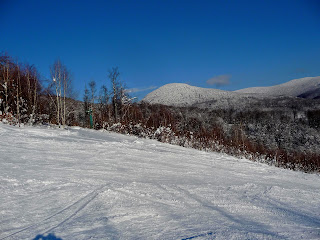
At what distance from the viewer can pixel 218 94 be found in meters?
88.2

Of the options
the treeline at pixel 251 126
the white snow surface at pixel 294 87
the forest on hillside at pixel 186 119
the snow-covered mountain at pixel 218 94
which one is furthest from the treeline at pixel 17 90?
the white snow surface at pixel 294 87

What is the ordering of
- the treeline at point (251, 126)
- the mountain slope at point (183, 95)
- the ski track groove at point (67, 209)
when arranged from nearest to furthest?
the ski track groove at point (67, 209) → the treeline at point (251, 126) → the mountain slope at point (183, 95)

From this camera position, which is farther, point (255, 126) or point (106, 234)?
point (255, 126)

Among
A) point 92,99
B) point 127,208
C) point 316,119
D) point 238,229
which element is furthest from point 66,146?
point 316,119

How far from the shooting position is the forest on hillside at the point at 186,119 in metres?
17.9

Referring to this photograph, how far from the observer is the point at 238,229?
2986 mm

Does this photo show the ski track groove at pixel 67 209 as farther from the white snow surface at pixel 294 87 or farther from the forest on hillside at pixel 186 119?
the white snow surface at pixel 294 87

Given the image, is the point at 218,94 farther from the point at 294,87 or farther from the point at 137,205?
the point at 137,205

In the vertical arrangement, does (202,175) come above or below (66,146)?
below

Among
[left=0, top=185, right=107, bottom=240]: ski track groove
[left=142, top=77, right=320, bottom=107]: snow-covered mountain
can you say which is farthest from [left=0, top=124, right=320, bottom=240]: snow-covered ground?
[left=142, top=77, right=320, bottom=107]: snow-covered mountain

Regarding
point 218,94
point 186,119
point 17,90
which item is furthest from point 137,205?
point 218,94

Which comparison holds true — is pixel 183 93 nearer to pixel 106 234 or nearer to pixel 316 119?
pixel 316 119

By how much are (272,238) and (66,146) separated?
772 cm

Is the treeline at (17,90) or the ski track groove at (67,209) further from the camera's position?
the treeline at (17,90)
